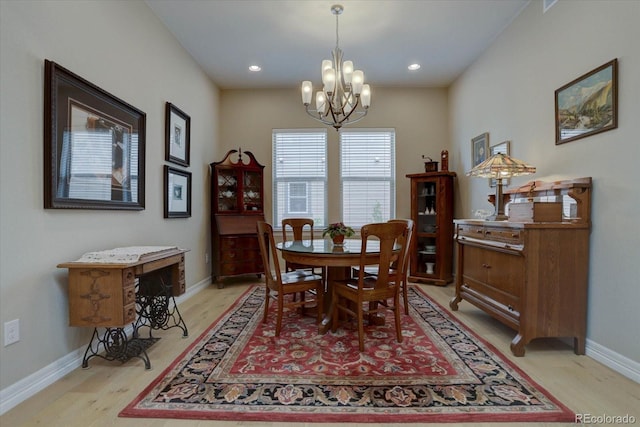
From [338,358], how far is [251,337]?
2.67ft

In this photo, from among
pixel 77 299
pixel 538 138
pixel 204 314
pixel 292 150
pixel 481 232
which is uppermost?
pixel 292 150

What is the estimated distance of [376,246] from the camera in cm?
266

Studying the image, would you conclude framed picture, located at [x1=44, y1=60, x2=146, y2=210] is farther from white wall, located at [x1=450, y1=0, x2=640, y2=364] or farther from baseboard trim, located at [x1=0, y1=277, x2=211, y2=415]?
white wall, located at [x1=450, y1=0, x2=640, y2=364]

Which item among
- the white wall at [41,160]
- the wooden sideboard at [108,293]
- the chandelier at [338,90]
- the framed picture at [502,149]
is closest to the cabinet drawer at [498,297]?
the framed picture at [502,149]

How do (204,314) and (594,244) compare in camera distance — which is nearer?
(594,244)

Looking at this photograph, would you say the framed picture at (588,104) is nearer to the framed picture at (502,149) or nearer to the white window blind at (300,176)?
the framed picture at (502,149)

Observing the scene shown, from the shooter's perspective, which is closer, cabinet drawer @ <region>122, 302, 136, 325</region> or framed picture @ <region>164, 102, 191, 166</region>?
cabinet drawer @ <region>122, 302, 136, 325</region>

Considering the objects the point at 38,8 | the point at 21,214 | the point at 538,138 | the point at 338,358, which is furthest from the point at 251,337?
the point at 538,138

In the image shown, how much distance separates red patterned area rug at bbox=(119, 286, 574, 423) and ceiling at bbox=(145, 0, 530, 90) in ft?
10.1

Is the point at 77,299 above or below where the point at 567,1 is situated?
below

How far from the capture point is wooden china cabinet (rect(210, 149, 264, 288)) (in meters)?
4.41

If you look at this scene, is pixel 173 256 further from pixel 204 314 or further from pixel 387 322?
pixel 387 322
